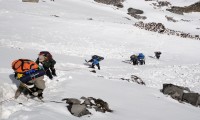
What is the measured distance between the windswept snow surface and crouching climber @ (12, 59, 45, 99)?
392 millimetres

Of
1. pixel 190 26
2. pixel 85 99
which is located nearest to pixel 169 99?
pixel 85 99

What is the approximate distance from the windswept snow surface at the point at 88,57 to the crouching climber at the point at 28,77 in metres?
0.39

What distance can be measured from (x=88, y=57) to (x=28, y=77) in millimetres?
14821

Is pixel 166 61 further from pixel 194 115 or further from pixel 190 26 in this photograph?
pixel 190 26

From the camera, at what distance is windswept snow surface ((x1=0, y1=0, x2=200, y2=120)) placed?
10612mm

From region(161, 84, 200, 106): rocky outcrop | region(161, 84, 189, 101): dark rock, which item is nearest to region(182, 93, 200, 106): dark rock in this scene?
region(161, 84, 200, 106): rocky outcrop

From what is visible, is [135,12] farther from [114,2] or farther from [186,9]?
[186,9]

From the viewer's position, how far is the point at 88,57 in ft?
82.4

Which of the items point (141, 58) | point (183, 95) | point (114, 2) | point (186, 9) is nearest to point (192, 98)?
point (183, 95)

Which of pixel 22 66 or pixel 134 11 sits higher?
pixel 134 11

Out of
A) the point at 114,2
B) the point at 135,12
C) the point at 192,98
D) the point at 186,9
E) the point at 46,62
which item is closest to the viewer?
the point at 46,62

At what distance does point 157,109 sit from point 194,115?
1.47 m

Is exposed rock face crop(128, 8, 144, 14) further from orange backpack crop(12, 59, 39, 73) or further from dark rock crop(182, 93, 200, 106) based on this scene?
orange backpack crop(12, 59, 39, 73)

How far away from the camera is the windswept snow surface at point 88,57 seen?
10.6m
